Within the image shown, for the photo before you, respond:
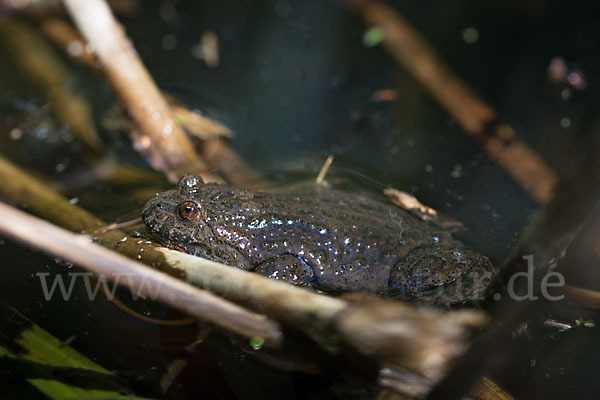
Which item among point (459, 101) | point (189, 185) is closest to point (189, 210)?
point (189, 185)

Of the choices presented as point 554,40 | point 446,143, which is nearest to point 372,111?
point 446,143

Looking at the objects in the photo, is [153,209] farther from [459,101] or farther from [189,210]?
[459,101]

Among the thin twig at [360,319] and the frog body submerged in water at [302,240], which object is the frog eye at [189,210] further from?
the thin twig at [360,319]

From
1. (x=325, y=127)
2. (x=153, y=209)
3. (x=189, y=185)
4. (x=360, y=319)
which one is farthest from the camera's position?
(x=325, y=127)

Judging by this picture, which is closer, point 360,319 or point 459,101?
point 360,319

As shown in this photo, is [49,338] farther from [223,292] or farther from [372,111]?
[372,111]

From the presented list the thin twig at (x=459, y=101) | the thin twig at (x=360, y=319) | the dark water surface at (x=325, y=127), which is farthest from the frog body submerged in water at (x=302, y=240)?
the thin twig at (x=459, y=101)
